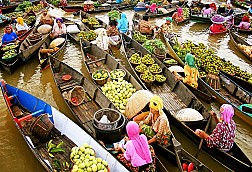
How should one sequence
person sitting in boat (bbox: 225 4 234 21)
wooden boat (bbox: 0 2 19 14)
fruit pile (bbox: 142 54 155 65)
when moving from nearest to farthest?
fruit pile (bbox: 142 54 155 65) → person sitting in boat (bbox: 225 4 234 21) → wooden boat (bbox: 0 2 19 14)

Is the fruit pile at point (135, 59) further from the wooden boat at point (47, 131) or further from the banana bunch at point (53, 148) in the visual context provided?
the banana bunch at point (53, 148)

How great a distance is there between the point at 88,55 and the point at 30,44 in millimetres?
2679

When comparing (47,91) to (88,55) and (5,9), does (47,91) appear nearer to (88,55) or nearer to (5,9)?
(88,55)

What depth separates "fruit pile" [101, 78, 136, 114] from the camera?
6832mm

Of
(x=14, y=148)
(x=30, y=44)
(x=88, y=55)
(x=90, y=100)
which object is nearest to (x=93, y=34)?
(x=88, y=55)

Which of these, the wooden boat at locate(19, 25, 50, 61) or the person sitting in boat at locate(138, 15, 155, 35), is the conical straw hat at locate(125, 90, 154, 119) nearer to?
the wooden boat at locate(19, 25, 50, 61)

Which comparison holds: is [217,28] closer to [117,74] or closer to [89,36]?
[89,36]

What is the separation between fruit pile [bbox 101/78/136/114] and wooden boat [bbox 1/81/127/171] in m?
1.47

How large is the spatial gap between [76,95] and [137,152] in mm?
3318

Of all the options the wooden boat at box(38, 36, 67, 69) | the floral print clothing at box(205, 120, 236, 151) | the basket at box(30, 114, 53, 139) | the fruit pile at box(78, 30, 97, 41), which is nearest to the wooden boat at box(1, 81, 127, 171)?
the basket at box(30, 114, 53, 139)

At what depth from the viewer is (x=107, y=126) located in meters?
5.50

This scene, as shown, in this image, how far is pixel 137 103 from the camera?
6.14m

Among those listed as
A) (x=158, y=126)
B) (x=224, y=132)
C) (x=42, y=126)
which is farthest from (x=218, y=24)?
(x=42, y=126)

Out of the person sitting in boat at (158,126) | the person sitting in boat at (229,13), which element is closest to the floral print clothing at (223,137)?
the person sitting in boat at (158,126)
